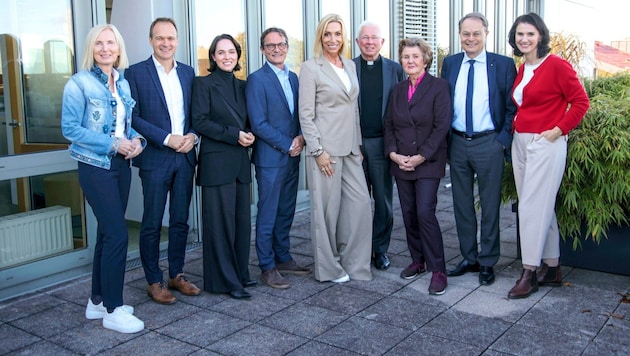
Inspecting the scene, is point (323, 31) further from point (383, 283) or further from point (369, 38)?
point (383, 283)

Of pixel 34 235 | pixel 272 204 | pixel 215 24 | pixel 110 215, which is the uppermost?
pixel 215 24

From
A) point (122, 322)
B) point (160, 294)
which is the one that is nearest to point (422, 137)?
point (160, 294)

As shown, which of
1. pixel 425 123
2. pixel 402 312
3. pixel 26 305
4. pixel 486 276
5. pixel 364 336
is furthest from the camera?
pixel 486 276

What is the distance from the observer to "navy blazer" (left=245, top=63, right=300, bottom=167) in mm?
4254

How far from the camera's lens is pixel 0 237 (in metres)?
4.25

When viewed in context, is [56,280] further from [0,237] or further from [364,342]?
[364,342]

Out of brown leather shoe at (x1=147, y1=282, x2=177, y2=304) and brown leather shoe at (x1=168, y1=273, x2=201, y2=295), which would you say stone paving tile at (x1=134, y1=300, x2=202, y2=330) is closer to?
brown leather shoe at (x1=147, y1=282, x2=177, y2=304)

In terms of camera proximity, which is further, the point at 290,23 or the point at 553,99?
the point at 290,23

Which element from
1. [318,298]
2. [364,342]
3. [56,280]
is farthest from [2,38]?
[364,342]

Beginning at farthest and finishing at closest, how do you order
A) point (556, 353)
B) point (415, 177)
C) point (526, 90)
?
point (415, 177) < point (526, 90) < point (556, 353)

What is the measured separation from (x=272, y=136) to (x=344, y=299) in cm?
116

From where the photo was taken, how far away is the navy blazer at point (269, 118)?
14.0 ft

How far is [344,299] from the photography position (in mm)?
4129

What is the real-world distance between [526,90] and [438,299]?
4.67 feet
